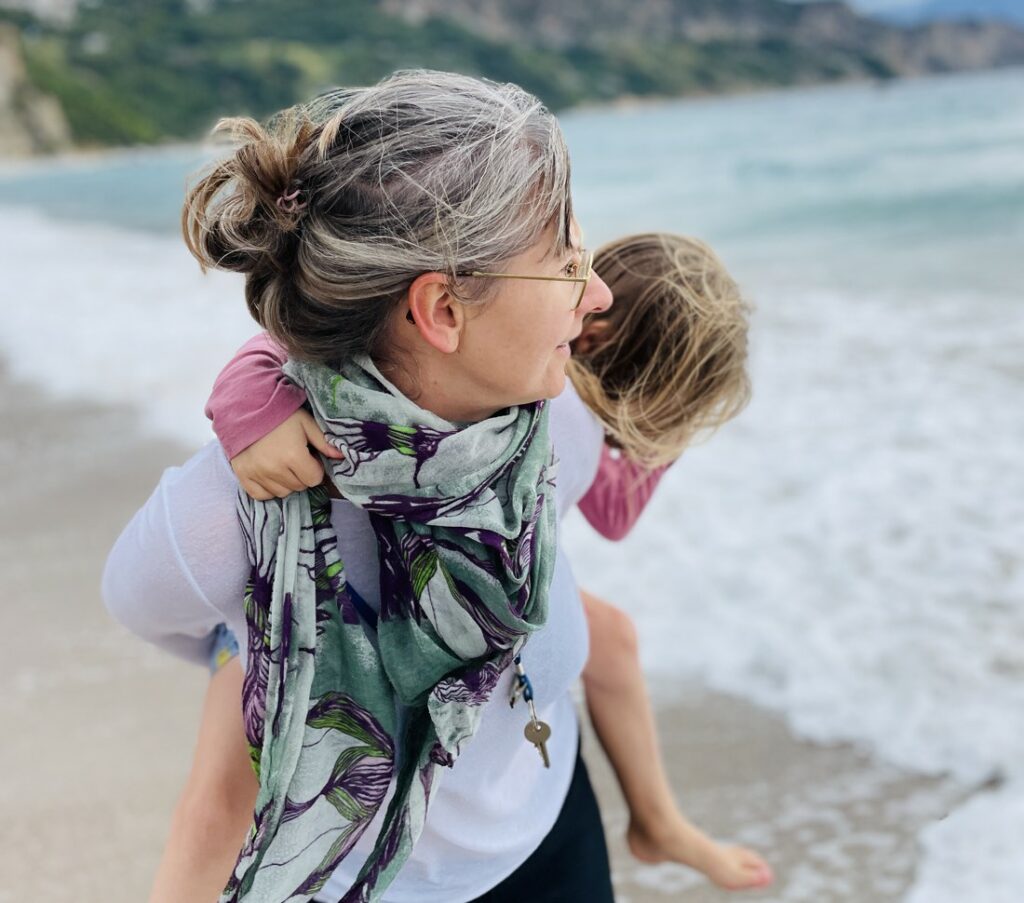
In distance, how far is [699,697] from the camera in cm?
308

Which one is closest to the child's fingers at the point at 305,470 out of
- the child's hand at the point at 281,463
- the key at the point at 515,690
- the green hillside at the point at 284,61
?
the child's hand at the point at 281,463

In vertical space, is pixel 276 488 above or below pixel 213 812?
above

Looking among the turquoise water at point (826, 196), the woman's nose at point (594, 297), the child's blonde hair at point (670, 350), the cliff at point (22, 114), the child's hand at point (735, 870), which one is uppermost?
the woman's nose at point (594, 297)

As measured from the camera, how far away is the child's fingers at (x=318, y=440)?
1120 millimetres

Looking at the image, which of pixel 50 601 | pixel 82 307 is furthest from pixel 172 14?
pixel 50 601

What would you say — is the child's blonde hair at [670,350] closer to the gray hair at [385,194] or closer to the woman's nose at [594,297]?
the woman's nose at [594,297]

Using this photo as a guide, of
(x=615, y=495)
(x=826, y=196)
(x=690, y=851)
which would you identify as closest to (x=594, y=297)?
(x=615, y=495)

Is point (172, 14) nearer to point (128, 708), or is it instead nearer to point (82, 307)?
point (82, 307)

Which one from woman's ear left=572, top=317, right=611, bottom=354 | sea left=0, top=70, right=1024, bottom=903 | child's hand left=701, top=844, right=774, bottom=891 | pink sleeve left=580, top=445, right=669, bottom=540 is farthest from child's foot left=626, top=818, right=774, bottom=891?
woman's ear left=572, top=317, right=611, bottom=354

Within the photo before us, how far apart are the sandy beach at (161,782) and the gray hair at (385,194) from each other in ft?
5.73

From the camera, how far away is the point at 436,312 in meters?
1.10

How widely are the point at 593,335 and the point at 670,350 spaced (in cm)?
12

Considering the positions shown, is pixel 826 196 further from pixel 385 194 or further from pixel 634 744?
pixel 385 194

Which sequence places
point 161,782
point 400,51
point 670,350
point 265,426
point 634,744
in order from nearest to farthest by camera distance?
point 265,426
point 670,350
point 634,744
point 161,782
point 400,51
